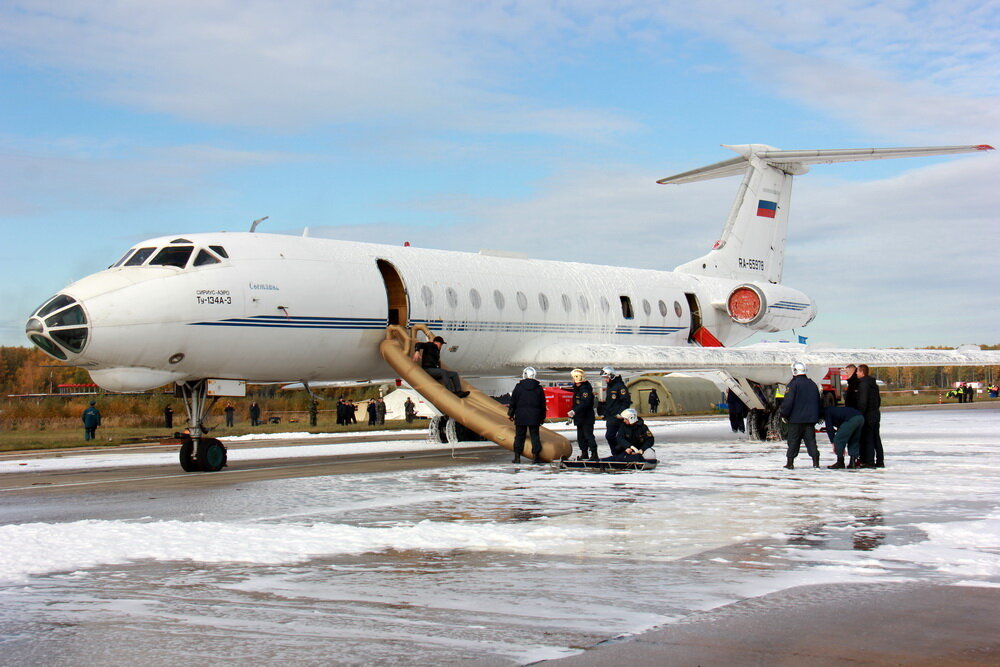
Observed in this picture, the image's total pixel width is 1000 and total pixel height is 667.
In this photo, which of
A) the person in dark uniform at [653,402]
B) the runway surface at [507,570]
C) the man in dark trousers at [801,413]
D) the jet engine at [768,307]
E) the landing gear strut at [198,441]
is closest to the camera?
the runway surface at [507,570]

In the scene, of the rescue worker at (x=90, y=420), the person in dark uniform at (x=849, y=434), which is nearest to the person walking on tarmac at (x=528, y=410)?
the person in dark uniform at (x=849, y=434)

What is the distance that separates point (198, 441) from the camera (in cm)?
1666

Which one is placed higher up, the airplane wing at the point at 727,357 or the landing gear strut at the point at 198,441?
the airplane wing at the point at 727,357

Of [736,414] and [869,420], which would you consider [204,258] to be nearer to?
[869,420]

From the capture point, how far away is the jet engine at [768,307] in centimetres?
2623

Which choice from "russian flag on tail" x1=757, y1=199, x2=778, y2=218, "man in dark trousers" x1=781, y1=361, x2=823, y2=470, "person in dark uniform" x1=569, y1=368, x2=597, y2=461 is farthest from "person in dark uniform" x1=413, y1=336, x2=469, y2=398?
"russian flag on tail" x1=757, y1=199, x2=778, y2=218

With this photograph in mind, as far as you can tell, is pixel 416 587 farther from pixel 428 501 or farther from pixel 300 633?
pixel 428 501

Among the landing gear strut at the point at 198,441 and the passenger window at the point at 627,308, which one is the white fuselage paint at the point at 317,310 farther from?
the landing gear strut at the point at 198,441

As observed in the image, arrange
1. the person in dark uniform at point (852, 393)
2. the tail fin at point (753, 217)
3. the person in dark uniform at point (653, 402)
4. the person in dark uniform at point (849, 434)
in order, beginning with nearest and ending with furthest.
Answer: the person in dark uniform at point (849, 434) → the person in dark uniform at point (852, 393) → the tail fin at point (753, 217) → the person in dark uniform at point (653, 402)

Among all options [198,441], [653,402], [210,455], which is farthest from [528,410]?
[653,402]

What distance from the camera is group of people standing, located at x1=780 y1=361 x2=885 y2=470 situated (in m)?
15.2

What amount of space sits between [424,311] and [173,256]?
15.5 ft

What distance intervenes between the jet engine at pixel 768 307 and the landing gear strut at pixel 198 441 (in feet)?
47.2

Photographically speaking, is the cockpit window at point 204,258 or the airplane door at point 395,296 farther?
the airplane door at point 395,296
